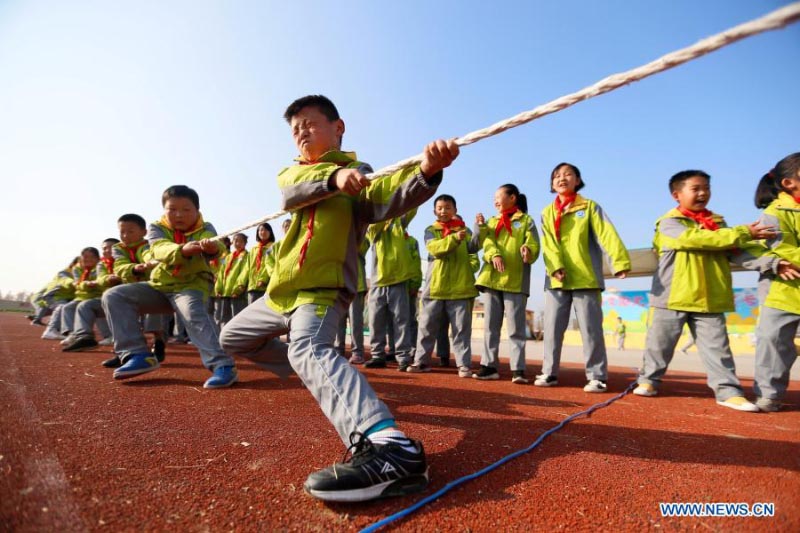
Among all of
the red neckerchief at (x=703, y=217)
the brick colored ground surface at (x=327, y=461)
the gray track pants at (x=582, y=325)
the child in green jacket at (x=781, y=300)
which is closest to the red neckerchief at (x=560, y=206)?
the gray track pants at (x=582, y=325)

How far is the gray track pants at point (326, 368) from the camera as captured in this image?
1458 mm

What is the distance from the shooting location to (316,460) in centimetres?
162

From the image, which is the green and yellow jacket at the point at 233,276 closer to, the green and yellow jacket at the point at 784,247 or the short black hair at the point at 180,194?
the short black hair at the point at 180,194

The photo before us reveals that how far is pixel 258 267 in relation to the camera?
6793mm

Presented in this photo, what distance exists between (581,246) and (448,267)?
1507 mm

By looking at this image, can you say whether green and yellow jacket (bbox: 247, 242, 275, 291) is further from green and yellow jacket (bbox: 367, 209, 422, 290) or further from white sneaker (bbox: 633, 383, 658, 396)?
white sneaker (bbox: 633, 383, 658, 396)

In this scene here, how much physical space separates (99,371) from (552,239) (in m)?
4.41

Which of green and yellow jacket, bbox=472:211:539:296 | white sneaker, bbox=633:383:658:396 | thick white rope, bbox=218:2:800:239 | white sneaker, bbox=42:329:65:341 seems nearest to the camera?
thick white rope, bbox=218:2:800:239

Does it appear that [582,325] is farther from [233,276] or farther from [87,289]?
[87,289]

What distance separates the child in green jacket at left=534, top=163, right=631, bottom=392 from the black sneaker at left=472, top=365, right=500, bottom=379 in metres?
0.47

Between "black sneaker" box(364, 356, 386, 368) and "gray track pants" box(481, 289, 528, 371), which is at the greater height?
"gray track pants" box(481, 289, 528, 371)

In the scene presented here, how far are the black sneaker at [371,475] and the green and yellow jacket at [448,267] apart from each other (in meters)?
3.24

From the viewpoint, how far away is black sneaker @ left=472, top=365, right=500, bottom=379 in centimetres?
412

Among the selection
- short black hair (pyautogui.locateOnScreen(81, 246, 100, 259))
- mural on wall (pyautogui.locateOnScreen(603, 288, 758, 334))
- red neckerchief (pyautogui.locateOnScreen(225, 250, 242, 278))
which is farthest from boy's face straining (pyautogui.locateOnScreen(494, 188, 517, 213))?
mural on wall (pyautogui.locateOnScreen(603, 288, 758, 334))
